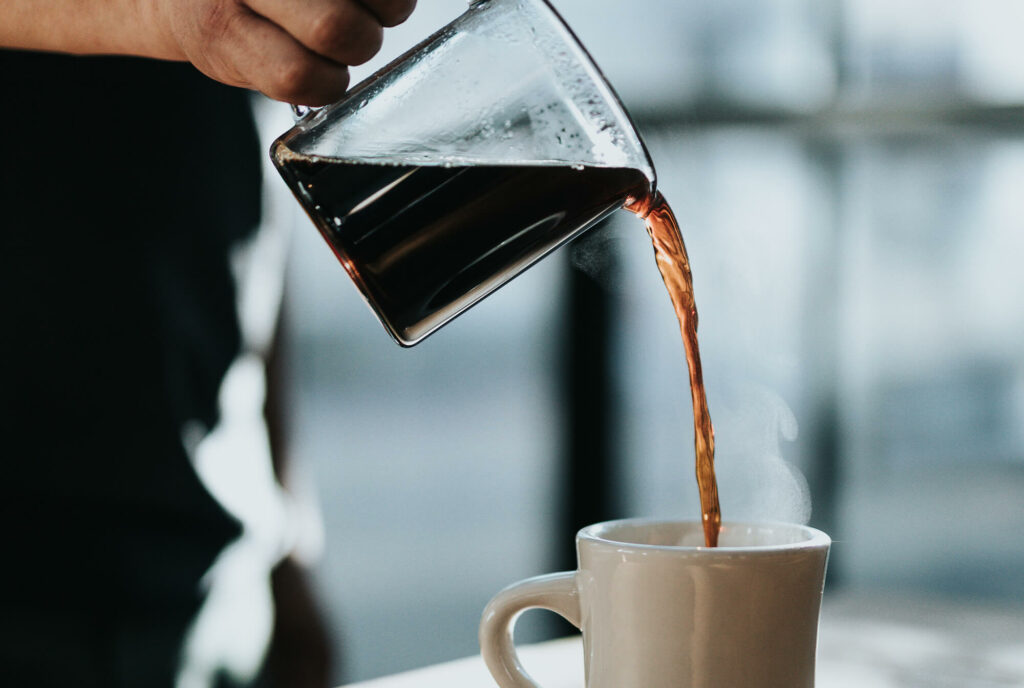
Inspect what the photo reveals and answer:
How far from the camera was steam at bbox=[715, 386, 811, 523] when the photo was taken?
0.87m

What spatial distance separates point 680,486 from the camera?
2791 millimetres

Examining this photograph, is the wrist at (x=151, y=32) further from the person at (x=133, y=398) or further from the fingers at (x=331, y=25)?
the person at (x=133, y=398)

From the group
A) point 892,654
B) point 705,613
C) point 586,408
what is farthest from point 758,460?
point 586,408

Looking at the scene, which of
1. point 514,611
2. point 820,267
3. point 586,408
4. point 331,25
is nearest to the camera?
point 331,25

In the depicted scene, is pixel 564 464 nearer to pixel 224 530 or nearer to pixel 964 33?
pixel 964 33

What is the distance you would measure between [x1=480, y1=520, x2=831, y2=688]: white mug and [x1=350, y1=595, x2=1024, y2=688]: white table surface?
0.61 ft

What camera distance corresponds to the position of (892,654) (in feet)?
2.93

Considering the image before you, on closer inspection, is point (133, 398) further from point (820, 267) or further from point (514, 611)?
point (820, 267)

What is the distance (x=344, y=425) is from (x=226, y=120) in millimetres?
5199

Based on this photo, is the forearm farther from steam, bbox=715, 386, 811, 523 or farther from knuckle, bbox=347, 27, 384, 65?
steam, bbox=715, 386, 811, 523

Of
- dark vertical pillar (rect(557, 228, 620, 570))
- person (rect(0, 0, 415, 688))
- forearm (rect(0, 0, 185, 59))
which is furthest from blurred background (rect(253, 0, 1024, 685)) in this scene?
forearm (rect(0, 0, 185, 59))

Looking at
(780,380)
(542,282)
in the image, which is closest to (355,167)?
(542,282)

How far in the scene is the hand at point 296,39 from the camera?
1.90 feet

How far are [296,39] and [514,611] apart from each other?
1.17 ft
